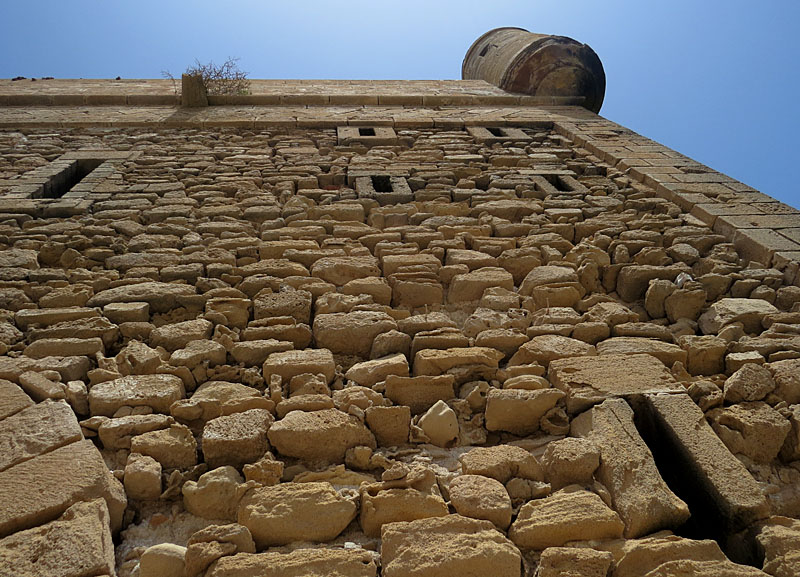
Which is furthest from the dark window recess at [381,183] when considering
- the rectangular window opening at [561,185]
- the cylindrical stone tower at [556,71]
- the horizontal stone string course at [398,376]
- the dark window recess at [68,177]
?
the cylindrical stone tower at [556,71]

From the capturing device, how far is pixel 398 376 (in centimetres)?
277

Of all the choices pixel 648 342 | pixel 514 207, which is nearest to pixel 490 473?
pixel 648 342

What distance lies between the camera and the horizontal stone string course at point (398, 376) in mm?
2012

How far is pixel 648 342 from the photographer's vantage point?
3076 millimetres

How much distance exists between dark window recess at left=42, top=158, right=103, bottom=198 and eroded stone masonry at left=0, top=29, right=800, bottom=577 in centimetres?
15

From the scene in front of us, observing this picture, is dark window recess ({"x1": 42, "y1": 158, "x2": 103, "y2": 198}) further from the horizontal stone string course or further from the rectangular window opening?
the rectangular window opening

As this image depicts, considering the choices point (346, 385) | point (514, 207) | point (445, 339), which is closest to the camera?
point (346, 385)

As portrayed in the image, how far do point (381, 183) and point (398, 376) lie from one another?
117 inches

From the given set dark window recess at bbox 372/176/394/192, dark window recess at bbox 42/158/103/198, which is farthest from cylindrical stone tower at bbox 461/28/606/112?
dark window recess at bbox 42/158/103/198

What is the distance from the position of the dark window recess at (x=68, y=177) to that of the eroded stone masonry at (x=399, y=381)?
15 centimetres

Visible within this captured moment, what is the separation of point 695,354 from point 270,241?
2.64 metres

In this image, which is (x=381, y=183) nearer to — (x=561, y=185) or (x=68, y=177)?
(x=561, y=185)

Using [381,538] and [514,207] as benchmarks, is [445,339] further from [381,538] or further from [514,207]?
[514,207]

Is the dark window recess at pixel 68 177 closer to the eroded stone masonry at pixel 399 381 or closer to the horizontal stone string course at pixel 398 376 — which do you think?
the eroded stone masonry at pixel 399 381
